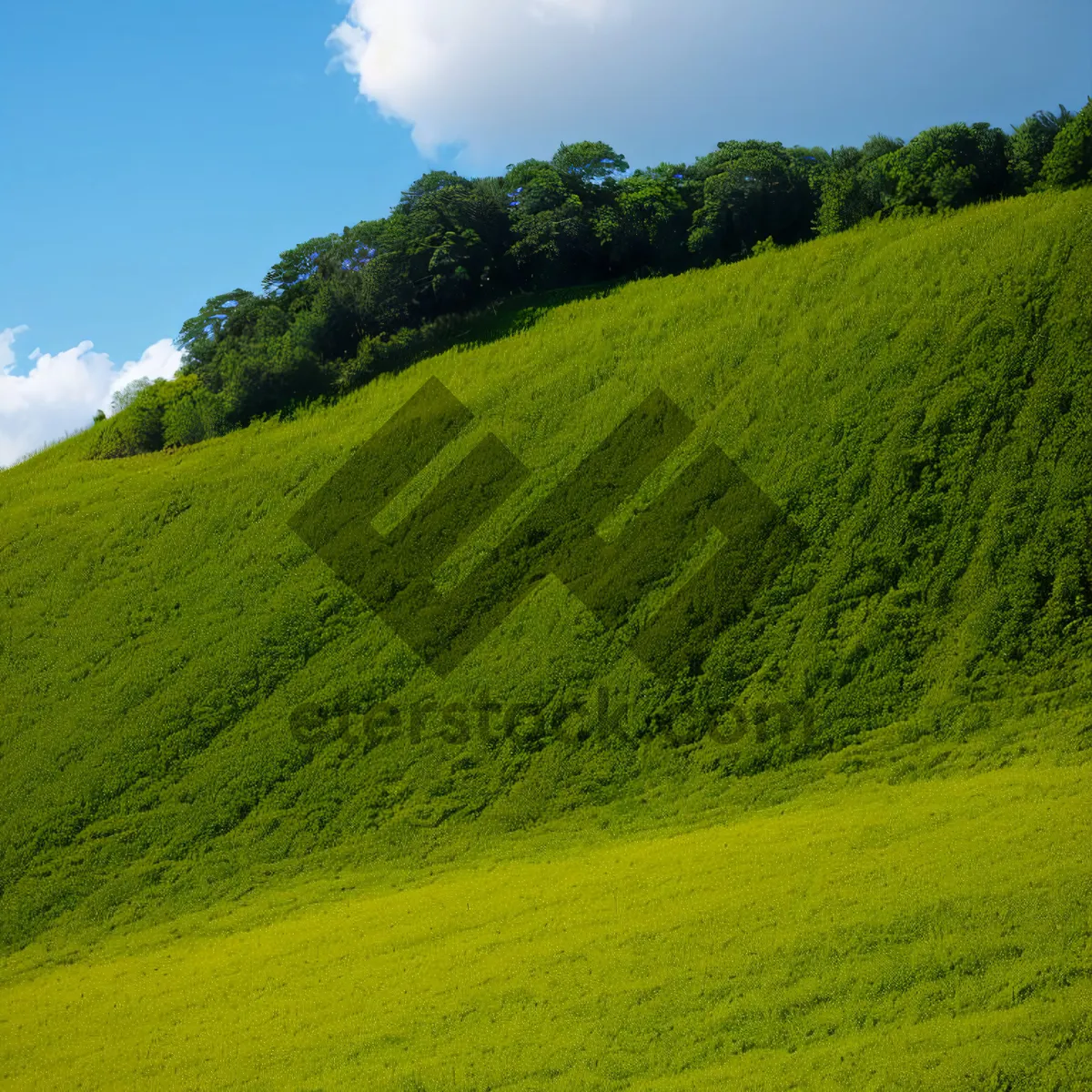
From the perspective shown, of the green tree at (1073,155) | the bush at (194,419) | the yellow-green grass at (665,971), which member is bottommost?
the yellow-green grass at (665,971)

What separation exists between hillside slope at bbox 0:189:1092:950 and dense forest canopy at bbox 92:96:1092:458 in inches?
205

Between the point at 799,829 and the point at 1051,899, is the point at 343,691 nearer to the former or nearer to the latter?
the point at 799,829

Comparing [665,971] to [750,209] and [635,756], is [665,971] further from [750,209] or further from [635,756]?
[750,209]

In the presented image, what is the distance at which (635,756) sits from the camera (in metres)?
17.3

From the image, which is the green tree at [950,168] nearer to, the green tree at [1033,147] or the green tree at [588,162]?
the green tree at [1033,147]

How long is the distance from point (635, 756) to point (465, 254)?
66.9 feet

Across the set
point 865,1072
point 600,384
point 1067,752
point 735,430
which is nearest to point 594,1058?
point 865,1072

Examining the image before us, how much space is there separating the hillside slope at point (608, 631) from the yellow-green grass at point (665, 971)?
1.64 m

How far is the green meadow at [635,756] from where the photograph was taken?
10781 mm

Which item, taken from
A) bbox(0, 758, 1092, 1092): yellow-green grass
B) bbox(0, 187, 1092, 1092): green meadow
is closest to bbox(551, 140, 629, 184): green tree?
bbox(0, 187, 1092, 1092): green meadow

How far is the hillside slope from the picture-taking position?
17016 millimetres

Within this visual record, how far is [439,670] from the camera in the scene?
19688 mm

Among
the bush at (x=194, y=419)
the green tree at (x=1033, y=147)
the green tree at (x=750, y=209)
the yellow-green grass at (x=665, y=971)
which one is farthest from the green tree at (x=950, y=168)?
the bush at (x=194, y=419)

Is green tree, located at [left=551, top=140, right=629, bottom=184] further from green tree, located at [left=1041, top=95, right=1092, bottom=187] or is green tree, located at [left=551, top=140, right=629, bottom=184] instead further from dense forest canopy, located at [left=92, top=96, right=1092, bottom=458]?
green tree, located at [left=1041, top=95, right=1092, bottom=187]
